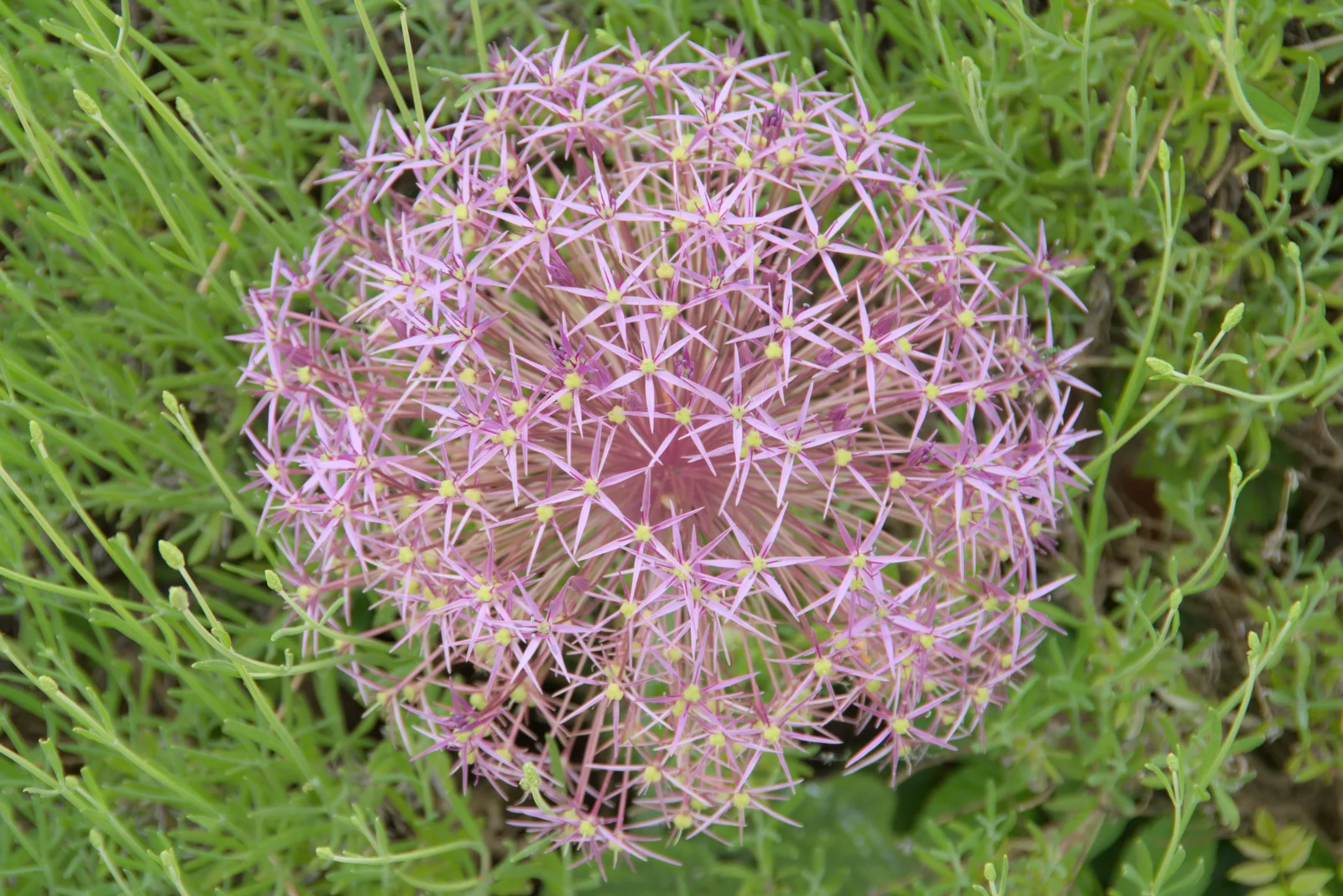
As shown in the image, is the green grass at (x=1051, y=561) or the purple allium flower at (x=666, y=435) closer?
the purple allium flower at (x=666, y=435)

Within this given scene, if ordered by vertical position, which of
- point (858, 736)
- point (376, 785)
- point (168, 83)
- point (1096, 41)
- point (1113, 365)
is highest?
point (168, 83)

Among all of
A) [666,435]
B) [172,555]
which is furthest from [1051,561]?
[172,555]

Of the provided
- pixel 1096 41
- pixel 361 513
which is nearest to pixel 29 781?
pixel 361 513

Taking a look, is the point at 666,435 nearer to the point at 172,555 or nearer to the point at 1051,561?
the point at 172,555

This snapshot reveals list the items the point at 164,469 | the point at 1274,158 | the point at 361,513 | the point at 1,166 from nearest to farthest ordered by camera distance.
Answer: the point at 361,513 → the point at 1274,158 → the point at 164,469 → the point at 1,166

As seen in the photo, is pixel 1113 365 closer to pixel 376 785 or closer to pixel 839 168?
pixel 839 168
